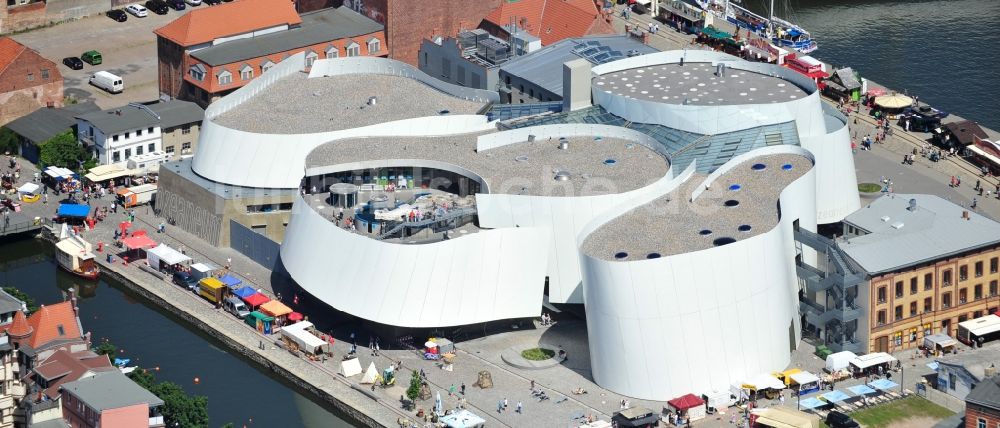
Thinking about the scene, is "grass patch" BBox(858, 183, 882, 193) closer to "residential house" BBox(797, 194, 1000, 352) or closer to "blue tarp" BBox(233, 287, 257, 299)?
"residential house" BBox(797, 194, 1000, 352)

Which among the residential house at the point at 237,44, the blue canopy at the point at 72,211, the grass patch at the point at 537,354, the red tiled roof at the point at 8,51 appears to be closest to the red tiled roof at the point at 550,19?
the residential house at the point at 237,44

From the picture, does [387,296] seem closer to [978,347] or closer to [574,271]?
[574,271]

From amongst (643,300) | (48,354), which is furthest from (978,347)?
(48,354)

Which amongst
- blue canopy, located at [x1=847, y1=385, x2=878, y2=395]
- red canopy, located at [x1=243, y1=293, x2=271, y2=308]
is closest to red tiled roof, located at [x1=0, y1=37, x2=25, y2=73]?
red canopy, located at [x1=243, y1=293, x2=271, y2=308]

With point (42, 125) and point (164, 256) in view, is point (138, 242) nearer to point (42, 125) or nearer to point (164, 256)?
point (164, 256)

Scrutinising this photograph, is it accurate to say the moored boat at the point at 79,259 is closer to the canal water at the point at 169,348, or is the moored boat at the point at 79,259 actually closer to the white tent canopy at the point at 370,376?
the canal water at the point at 169,348

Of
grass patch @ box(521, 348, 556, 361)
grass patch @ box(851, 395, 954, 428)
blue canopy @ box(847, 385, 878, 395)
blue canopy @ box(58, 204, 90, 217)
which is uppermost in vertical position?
blue canopy @ box(58, 204, 90, 217)
